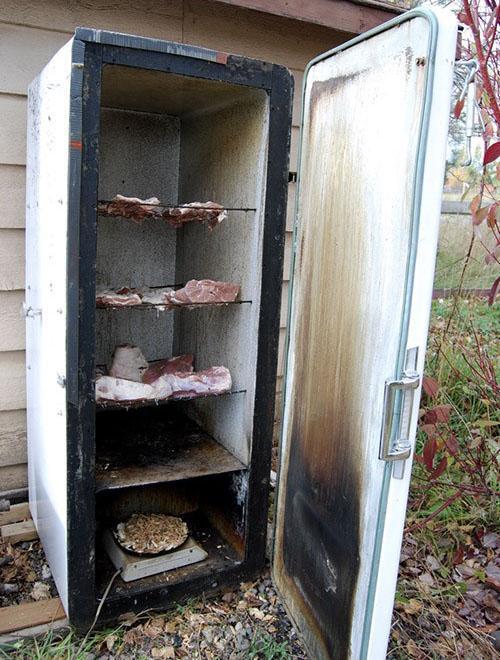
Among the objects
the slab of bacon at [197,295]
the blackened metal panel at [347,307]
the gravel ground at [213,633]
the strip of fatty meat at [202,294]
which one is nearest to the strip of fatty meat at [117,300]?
the slab of bacon at [197,295]

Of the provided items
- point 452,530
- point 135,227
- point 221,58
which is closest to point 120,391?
point 135,227

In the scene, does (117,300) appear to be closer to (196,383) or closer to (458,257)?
(196,383)

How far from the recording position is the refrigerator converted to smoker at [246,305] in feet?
4.86

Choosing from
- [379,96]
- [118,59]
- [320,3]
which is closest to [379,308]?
[379,96]

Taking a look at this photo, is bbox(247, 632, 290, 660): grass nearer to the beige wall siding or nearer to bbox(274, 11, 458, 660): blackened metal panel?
bbox(274, 11, 458, 660): blackened metal panel

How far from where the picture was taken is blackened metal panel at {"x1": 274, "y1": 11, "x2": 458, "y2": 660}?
1.44 meters

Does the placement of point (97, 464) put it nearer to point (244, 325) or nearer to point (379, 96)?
point (244, 325)

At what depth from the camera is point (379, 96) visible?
1520 mm

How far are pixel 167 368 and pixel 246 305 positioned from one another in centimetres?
54

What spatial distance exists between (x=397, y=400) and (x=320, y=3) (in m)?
2.06

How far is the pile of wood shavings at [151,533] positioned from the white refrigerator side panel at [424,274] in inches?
39.0

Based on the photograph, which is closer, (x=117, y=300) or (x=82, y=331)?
(x=82, y=331)

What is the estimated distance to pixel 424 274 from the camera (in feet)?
4.66

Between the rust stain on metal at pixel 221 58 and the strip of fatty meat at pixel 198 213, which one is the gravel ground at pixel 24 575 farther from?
the rust stain on metal at pixel 221 58
